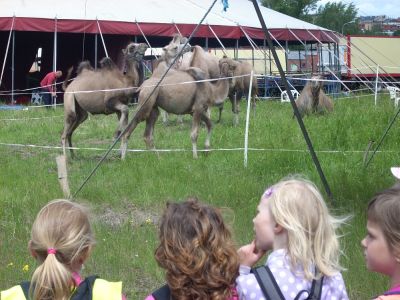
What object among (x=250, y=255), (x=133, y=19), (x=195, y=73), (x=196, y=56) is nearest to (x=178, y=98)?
(x=195, y=73)

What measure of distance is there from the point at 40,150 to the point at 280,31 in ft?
52.7

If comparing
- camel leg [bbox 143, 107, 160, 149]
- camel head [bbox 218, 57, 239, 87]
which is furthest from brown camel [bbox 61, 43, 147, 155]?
camel head [bbox 218, 57, 239, 87]

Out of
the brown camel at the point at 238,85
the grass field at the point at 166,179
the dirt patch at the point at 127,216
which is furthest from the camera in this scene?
the brown camel at the point at 238,85

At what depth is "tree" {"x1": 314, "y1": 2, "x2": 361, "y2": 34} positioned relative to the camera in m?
86.8

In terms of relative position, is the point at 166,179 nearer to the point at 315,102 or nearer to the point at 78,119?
the point at 78,119

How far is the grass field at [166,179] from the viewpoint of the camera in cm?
673

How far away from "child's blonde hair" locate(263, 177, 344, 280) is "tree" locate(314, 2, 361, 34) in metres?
83.9

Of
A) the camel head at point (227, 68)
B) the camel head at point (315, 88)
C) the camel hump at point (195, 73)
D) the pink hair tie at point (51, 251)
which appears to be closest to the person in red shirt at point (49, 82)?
the camel head at point (227, 68)

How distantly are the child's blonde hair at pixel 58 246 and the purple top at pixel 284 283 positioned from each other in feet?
2.35

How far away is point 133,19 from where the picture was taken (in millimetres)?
26625

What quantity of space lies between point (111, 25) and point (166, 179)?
53.2ft

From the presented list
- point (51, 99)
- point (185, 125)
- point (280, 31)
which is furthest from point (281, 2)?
point (185, 125)

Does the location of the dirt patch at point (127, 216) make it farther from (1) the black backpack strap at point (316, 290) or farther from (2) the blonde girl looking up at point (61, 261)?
(1) the black backpack strap at point (316, 290)

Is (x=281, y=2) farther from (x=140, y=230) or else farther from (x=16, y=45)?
(x=140, y=230)
